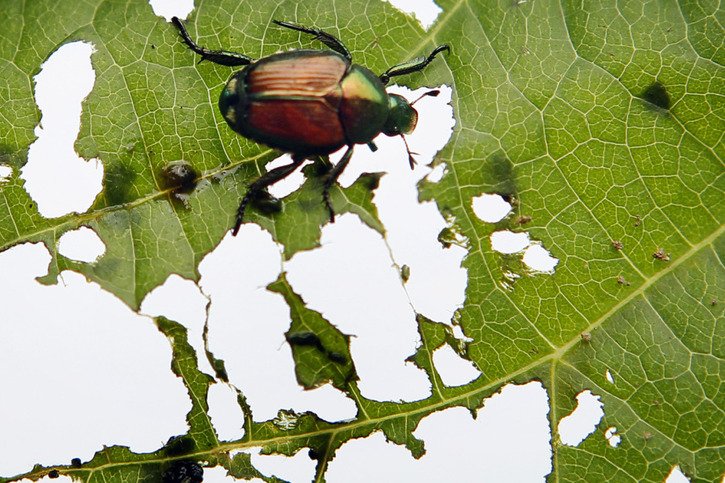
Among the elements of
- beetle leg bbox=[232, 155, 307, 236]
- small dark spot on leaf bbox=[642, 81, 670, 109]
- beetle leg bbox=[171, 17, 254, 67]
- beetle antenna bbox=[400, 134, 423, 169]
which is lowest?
small dark spot on leaf bbox=[642, 81, 670, 109]

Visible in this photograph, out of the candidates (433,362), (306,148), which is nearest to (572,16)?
(306,148)

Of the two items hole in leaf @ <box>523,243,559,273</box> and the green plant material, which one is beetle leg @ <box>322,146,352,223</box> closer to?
the green plant material

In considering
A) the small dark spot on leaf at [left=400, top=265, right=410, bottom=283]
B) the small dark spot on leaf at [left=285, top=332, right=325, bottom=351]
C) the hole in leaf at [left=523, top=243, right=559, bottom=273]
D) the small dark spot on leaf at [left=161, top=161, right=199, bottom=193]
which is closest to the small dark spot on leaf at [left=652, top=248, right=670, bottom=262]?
the hole in leaf at [left=523, top=243, right=559, bottom=273]

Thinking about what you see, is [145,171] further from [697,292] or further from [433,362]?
[697,292]

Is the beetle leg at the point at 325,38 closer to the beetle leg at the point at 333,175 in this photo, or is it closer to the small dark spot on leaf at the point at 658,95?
the beetle leg at the point at 333,175

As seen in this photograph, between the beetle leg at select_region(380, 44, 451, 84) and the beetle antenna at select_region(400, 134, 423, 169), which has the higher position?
the beetle leg at select_region(380, 44, 451, 84)

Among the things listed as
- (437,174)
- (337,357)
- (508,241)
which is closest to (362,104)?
(437,174)
